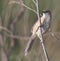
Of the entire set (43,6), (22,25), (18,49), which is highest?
(43,6)

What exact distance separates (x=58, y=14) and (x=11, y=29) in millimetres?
674

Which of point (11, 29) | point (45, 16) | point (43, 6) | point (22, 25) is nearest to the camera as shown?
point (45, 16)

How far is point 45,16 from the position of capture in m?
3.40

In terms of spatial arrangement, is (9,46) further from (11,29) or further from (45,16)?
(45,16)

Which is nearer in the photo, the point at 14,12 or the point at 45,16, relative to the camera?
the point at 45,16

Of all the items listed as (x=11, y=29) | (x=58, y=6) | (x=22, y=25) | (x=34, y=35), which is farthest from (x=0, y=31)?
(x=34, y=35)

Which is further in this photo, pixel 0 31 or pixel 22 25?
pixel 22 25

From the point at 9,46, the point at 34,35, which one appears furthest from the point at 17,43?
the point at 34,35

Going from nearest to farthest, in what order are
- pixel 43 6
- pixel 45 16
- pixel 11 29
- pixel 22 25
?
pixel 45 16 → pixel 43 6 → pixel 11 29 → pixel 22 25

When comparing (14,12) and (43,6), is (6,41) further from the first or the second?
(43,6)

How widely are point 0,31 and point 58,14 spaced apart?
812 millimetres

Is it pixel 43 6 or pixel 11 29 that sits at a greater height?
pixel 43 6

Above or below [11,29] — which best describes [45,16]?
above

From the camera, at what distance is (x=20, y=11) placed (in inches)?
193
